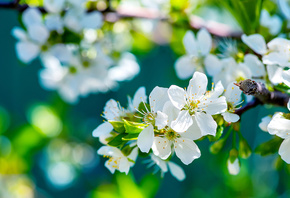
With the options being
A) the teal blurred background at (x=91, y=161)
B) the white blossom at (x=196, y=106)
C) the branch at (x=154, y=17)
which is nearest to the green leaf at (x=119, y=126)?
the white blossom at (x=196, y=106)

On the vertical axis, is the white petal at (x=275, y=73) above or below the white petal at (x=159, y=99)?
below

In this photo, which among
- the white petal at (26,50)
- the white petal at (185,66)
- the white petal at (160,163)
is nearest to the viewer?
the white petal at (160,163)

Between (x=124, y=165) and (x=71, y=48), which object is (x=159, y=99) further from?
(x=71, y=48)

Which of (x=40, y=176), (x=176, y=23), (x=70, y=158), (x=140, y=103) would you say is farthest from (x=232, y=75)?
(x=40, y=176)

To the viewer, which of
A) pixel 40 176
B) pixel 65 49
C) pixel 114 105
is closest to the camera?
pixel 114 105

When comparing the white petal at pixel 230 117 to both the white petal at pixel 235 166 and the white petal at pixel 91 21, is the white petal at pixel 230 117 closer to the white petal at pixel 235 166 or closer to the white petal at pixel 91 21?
the white petal at pixel 235 166

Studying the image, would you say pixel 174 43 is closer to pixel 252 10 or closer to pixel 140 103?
pixel 252 10
